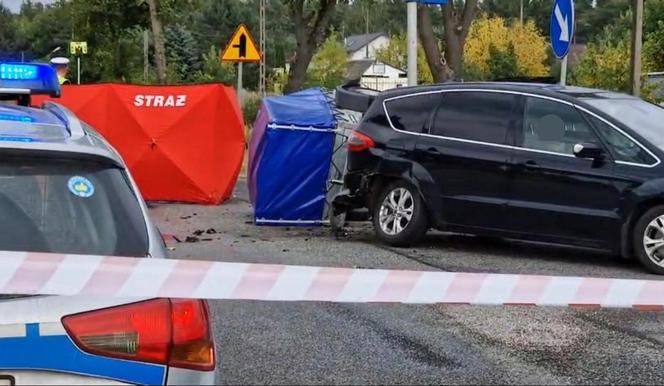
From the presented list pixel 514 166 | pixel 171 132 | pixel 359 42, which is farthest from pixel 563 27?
pixel 359 42

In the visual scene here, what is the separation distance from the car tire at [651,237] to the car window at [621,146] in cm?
46

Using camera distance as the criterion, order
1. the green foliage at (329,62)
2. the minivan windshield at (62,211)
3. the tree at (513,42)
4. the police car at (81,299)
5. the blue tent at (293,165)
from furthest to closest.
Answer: the tree at (513,42)
the green foliage at (329,62)
the blue tent at (293,165)
the minivan windshield at (62,211)
the police car at (81,299)

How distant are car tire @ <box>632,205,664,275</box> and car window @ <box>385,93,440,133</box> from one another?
2502 mm

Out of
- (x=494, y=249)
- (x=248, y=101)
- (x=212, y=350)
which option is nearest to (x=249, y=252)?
(x=494, y=249)

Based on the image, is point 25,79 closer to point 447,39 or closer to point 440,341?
point 440,341

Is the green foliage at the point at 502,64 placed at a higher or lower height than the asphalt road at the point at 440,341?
higher

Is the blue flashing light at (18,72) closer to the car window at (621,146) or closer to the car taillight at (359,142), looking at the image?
the car taillight at (359,142)

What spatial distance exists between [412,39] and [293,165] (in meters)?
3.35

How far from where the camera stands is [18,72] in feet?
19.8

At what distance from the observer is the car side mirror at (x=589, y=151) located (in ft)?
28.0

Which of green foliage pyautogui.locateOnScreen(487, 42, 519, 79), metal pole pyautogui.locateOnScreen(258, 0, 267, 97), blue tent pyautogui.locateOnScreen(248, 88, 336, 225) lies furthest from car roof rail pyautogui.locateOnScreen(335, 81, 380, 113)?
green foliage pyautogui.locateOnScreen(487, 42, 519, 79)

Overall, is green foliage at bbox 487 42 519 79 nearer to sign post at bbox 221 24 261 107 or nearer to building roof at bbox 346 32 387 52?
sign post at bbox 221 24 261 107

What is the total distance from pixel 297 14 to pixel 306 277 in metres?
21.9

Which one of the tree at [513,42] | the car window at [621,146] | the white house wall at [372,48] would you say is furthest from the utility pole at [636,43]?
the white house wall at [372,48]
